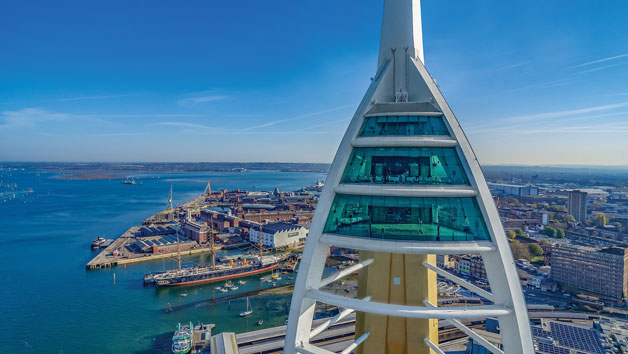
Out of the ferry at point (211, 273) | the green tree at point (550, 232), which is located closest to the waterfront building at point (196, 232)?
the ferry at point (211, 273)

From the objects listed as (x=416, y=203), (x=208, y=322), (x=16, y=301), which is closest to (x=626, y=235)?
(x=208, y=322)

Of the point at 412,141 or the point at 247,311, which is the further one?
the point at 247,311

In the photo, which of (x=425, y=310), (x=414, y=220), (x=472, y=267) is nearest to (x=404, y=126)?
(x=414, y=220)

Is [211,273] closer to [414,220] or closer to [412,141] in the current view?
[414,220]

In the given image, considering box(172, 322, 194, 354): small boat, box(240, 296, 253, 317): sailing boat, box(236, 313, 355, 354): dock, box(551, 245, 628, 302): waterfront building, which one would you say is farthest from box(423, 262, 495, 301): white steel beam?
box(551, 245, 628, 302): waterfront building

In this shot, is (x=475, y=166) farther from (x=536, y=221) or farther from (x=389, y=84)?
(x=536, y=221)
